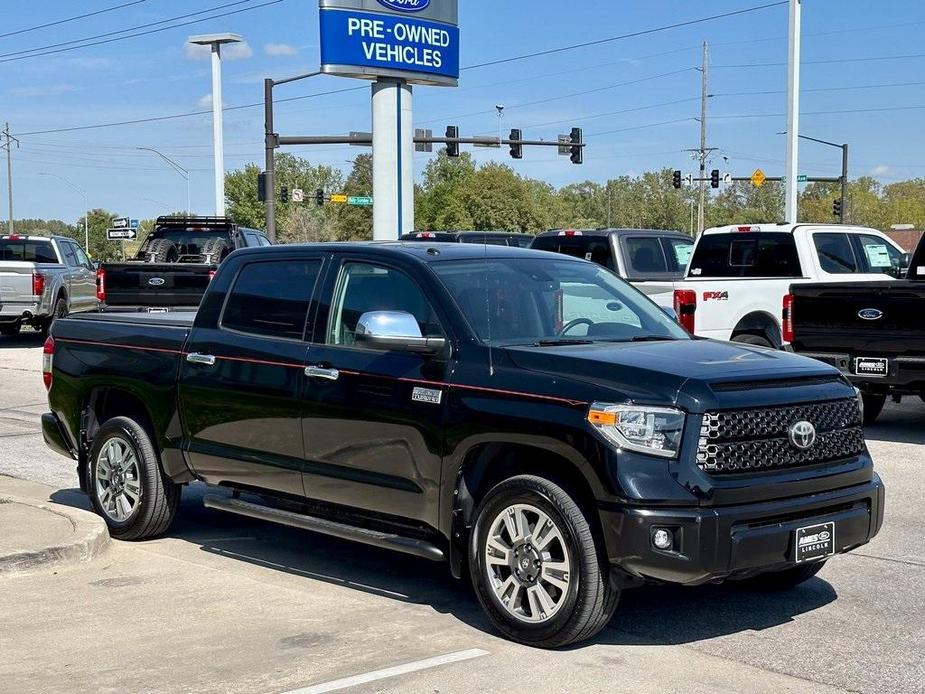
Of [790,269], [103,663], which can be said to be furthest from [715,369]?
[790,269]

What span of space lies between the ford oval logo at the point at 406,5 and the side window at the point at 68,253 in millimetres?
9261

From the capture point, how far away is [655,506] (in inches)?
219

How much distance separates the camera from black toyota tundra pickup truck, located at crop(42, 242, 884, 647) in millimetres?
5652

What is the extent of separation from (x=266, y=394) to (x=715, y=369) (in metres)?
2.69

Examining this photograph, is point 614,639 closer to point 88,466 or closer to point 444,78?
point 88,466

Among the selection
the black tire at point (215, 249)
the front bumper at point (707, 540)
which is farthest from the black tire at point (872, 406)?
the black tire at point (215, 249)

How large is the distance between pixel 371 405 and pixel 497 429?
0.90 m

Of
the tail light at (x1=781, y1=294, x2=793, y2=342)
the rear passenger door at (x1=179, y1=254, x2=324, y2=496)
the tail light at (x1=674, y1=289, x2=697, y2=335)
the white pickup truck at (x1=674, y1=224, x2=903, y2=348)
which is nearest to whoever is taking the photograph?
the rear passenger door at (x1=179, y1=254, x2=324, y2=496)

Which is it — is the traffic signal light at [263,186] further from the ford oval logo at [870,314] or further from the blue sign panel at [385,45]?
the ford oval logo at [870,314]

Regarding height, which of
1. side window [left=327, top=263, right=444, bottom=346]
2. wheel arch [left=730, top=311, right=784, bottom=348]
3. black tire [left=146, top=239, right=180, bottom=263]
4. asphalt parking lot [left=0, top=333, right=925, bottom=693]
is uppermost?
black tire [left=146, top=239, right=180, bottom=263]

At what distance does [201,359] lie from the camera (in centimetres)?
773

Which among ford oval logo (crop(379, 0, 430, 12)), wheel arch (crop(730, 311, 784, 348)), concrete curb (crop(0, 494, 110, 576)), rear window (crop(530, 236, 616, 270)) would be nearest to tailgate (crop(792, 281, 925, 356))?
wheel arch (crop(730, 311, 784, 348))

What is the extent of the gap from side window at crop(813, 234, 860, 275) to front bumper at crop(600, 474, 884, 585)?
34.7 feet

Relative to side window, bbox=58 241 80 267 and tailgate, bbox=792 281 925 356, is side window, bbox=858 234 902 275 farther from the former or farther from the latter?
side window, bbox=58 241 80 267
